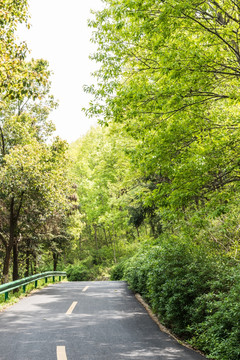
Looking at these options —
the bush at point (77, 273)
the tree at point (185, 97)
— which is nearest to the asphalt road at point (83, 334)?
the tree at point (185, 97)

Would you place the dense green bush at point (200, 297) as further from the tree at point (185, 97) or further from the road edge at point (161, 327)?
the tree at point (185, 97)

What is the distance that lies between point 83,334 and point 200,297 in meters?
2.60

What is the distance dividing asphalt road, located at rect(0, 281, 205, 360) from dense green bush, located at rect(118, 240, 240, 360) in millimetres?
447

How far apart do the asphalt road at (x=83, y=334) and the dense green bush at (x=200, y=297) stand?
1.47 feet

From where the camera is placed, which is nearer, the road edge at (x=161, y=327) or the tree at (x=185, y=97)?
the road edge at (x=161, y=327)

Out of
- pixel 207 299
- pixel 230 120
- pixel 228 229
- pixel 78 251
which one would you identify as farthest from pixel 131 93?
pixel 78 251

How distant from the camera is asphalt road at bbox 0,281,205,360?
5.72 metres

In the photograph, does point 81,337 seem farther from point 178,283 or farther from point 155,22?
point 155,22

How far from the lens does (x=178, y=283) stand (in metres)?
7.74

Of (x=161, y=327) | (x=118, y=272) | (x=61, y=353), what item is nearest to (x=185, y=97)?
(x=161, y=327)

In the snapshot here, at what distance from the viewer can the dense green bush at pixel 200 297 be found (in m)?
5.36

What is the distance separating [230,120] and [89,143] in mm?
42007

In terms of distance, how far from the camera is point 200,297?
6.70 m

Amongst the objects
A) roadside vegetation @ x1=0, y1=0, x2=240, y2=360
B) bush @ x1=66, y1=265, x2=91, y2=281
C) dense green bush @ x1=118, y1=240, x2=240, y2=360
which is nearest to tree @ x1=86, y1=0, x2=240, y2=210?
roadside vegetation @ x1=0, y1=0, x2=240, y2=360
